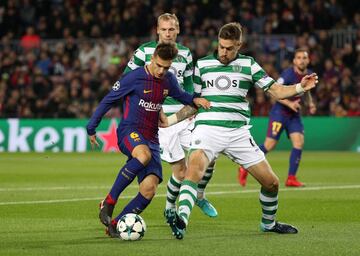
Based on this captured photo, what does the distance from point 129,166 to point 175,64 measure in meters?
2.16

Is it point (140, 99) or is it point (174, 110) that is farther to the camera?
point (174, 110)

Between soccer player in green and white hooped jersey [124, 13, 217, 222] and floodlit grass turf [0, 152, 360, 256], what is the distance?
1.18 ft

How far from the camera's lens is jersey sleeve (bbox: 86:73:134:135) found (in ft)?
32.1

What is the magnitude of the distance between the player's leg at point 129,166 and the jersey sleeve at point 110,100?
0.33m

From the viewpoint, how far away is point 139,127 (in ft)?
32.4

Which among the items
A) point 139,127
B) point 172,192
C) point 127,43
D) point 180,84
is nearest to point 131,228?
point 139,127

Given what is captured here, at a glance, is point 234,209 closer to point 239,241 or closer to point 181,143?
point 181,143

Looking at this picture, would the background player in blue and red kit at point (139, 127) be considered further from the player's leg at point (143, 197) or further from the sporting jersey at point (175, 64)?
the sporting jersey at point (175, 64)

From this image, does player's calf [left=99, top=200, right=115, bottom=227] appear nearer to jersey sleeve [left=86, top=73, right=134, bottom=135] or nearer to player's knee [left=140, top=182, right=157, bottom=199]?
player's knee [left=140, top=182, right=157, bottom=199]

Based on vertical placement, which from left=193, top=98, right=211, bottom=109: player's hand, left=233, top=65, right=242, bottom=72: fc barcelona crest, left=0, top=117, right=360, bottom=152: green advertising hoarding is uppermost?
left=233, top=65, right=242, bottom=72: fc barcelona crest

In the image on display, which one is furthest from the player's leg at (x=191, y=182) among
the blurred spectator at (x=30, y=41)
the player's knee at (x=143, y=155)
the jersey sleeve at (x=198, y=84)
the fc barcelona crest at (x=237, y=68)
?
the blurred spectator at (x=30, y=41)

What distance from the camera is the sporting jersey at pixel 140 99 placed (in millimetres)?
9836

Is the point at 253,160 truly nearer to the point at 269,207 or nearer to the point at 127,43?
the point at 269,207

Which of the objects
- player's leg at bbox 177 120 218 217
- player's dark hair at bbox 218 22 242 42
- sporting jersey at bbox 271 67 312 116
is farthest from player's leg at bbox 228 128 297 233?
sporting jersey at bbox 271 67 312 116
